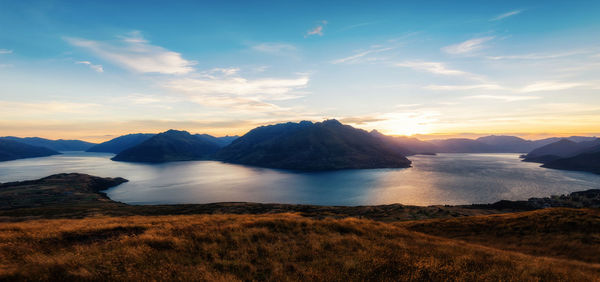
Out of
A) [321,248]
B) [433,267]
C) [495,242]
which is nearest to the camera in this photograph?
[433,267]

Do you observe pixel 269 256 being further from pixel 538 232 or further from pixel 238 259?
pixel 538 232

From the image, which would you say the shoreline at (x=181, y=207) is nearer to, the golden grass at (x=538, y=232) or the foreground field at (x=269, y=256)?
the golden grass at (x=538, y=232)

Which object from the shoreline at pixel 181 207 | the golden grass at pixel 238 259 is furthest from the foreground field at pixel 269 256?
the shoreline at pixel 181 207

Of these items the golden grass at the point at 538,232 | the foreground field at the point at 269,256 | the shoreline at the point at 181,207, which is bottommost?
the shoreline at the point at 181,207

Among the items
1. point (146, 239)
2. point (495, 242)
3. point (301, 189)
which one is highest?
point (146, 239)

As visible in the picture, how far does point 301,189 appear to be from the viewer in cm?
15988

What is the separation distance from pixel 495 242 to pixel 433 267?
717 inches

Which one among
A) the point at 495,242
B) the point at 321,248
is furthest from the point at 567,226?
the point at 321,248

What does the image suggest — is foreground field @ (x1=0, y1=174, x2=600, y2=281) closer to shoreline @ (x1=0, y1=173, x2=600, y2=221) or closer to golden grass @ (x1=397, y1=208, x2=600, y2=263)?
golden grass @ (x1=397, y1=208, x2=600, y2=263)

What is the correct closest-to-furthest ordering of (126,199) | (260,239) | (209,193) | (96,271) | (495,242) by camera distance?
(96,271) < (260,239) < (495,242) < (126,199) < (209,193)

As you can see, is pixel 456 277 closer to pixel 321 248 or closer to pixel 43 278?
pixel 321 248

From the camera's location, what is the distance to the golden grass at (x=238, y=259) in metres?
8.70

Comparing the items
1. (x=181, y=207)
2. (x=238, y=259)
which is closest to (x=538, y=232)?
(x=238, y=259)

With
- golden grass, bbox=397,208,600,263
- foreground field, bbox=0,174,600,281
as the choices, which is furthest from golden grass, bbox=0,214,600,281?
golden grass, bbox=397,208,600,263
